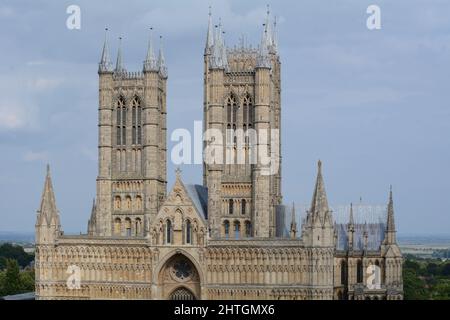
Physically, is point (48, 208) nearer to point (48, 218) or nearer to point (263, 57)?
point (48, 218)

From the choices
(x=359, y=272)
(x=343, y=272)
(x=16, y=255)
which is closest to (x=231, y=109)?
(x=343, y=272)

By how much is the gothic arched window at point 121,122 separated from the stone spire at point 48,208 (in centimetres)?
744

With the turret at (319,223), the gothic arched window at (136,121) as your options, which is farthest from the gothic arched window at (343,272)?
the gothic arched window at (136,121)

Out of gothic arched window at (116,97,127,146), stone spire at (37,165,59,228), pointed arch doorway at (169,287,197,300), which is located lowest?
pointed arch doorway at (169,287,197,300)

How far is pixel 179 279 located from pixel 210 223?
5565 mm

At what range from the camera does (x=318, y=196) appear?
7856 cm

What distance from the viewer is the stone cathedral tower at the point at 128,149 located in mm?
86438

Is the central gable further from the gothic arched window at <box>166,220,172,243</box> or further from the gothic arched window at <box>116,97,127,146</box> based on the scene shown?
the gothic arched window at <box>116,97,127,146</box>

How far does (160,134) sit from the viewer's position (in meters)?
88.7

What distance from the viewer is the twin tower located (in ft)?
278

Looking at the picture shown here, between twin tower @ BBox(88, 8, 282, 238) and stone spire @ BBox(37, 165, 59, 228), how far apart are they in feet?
14.3

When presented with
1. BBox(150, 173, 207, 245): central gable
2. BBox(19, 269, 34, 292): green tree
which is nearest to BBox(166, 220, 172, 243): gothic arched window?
BBox(150, 173, 207, 245): central gable

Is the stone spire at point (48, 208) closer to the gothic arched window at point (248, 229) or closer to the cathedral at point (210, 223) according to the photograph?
the cathedral at point (210, 223)
